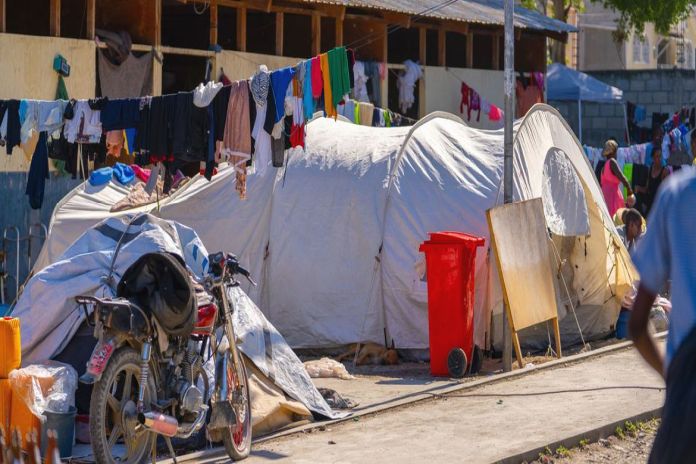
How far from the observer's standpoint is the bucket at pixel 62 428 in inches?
289

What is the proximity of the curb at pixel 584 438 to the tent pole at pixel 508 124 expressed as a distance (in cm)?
208

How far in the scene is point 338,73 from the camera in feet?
35.7

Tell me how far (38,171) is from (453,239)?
4.27 metres

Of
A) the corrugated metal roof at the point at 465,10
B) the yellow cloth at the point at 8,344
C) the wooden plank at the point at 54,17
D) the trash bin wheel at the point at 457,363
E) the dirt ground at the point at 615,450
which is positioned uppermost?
the corrugated metal roof at the point at 465,10

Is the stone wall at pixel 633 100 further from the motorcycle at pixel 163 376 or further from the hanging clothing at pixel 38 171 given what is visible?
the motorcycle at pixel 163 376

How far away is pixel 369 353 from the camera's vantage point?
12258 millimetres

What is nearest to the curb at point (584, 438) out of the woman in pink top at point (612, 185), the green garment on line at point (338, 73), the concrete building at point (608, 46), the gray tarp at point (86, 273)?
the gray tarp at point (86, 273)

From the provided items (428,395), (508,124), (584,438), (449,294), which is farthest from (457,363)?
(584,438)

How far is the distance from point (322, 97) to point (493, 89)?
11.8 meters

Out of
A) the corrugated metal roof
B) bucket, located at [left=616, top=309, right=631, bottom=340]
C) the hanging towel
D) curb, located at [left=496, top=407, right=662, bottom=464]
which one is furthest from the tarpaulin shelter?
curb, located at [left=496, top=407, right=662, bottom=464]

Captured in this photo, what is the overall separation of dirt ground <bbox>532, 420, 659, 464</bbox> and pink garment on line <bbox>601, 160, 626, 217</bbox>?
8.95 meters

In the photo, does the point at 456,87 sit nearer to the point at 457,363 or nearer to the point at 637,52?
the point at 457,363

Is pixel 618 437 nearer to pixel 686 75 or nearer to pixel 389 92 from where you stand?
pixel 389 92

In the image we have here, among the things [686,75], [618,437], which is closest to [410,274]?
[618,437]
